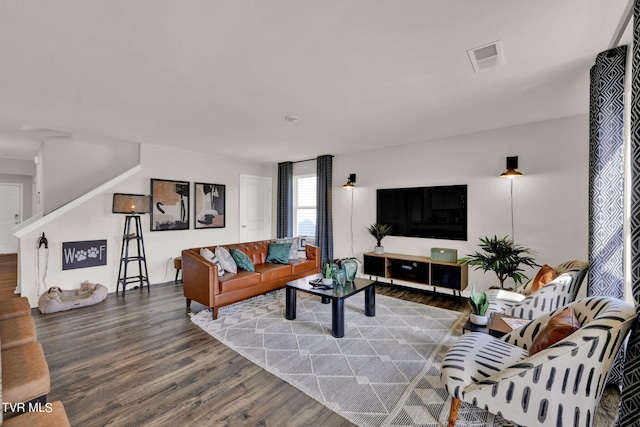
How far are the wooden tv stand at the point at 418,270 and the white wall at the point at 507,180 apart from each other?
33 cm

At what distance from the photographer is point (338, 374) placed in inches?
88.7

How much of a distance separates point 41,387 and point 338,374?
1843 mm

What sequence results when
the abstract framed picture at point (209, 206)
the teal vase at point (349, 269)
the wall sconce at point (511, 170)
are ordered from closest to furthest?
the teal vase at point (349, 269) < the wall sconce at point (511, 170) < the abstract framed picture at point (209, 206)

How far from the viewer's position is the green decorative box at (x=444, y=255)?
13.7 ft

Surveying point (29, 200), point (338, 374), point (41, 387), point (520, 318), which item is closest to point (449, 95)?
point (520, 318)

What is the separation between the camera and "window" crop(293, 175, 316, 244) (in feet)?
20.9

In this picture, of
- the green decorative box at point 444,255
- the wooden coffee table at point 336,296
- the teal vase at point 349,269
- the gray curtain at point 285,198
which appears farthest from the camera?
the gray curtain at point 285,198

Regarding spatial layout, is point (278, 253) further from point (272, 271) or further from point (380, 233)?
point (380, 233)

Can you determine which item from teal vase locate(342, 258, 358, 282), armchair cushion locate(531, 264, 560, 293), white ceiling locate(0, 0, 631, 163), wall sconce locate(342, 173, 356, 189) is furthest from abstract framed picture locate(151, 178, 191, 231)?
armchair cushion locate(531, 264, 560, 293)

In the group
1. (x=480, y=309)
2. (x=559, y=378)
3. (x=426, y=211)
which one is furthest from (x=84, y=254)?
(x=559, y=378)

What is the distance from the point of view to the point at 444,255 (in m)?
4.25

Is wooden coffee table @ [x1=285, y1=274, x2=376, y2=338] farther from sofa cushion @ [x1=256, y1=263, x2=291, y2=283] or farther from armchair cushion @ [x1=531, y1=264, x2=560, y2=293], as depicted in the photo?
armchair cushion @ [x1=531, y1=264, x2=560, y2=293]

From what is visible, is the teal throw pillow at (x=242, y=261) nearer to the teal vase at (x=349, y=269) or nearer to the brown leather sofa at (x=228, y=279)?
the brown leather sofa at (x=228, y=279)

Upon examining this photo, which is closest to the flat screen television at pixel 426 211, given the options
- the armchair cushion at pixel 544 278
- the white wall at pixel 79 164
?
the armchair cushion at pixel 544 278
